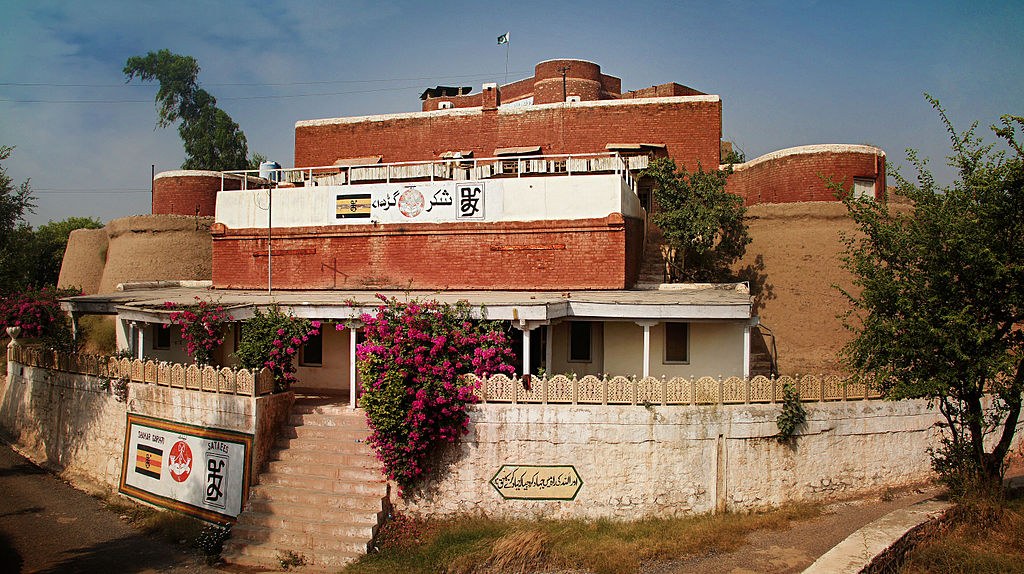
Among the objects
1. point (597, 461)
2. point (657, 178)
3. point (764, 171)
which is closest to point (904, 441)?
point (597, 461)

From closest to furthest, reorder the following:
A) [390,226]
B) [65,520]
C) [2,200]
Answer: [65,520] → [390,226] → [2,200]

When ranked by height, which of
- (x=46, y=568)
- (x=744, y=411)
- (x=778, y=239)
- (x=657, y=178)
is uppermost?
(x=657, y=178)

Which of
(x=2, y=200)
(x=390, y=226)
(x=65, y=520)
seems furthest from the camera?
(x=2, y=200)

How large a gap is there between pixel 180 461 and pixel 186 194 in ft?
58.1

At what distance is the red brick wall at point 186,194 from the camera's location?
27.9 meters

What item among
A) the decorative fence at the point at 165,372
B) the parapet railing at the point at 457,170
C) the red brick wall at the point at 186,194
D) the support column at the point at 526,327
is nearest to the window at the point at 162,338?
the decorative fence at the point at 165,372

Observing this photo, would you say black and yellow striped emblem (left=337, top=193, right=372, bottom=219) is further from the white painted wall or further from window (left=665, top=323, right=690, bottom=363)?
window (left=665, top=323, right=690, bottom=363)

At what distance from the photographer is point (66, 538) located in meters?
13.4

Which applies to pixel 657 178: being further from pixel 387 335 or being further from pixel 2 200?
pixel 2 200

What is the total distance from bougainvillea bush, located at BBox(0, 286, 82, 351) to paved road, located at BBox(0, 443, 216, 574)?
4.52 m

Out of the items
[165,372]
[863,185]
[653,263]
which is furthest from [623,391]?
[863,185]

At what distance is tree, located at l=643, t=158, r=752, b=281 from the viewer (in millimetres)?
19281

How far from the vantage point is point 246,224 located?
20.3 meters

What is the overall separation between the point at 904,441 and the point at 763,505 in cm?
387
